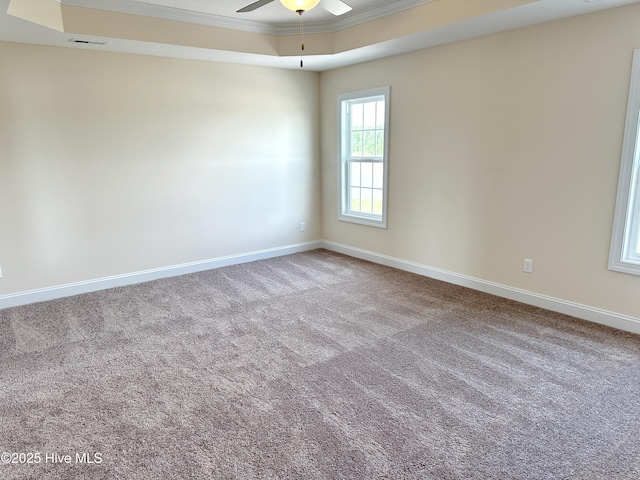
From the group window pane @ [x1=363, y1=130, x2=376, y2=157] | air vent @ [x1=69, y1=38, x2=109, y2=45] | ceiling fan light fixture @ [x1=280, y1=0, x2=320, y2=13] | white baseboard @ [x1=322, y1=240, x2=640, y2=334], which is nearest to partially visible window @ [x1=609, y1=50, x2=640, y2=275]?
white baseboard @ [x1=322, y1=240, x2=640, y2=334]

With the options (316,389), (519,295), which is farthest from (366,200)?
(316,389)

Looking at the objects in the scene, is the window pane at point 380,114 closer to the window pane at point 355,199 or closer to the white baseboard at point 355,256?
the window pane at point 355,199

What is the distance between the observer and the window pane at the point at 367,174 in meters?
5.46

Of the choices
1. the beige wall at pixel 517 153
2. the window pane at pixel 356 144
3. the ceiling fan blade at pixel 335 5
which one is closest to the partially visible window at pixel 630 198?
the beige wall at pixel 517 153

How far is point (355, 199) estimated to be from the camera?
19.0 ft

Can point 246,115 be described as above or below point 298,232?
above

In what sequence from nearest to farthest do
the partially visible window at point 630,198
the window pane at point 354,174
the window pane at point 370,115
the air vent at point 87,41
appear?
the partially visible window at point 630,198
the air vent at point 87,41
the window pane at point 370,115
the window pane at point 354,174

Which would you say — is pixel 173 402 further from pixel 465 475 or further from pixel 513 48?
pixel 513 48

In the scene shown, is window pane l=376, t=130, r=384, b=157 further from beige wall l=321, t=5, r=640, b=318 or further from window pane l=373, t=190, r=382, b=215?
window pane l=373, t=190, r=382, b=215

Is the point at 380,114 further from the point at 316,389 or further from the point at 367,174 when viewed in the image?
the point at 316,389

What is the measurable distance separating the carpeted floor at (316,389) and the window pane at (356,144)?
226cm

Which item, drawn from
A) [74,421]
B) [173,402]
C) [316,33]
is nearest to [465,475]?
[173,402]

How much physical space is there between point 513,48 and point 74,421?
14.4ft

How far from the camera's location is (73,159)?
4242 mm
